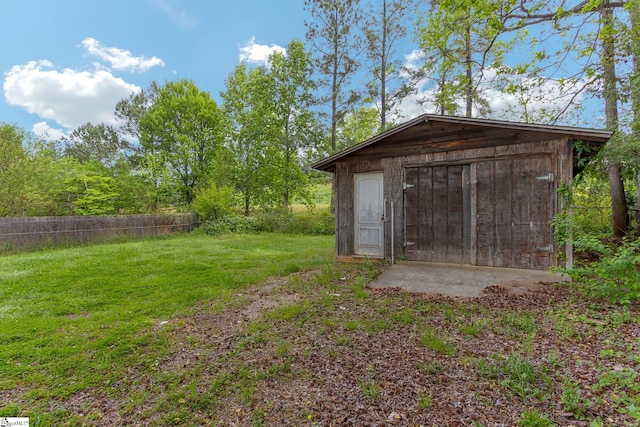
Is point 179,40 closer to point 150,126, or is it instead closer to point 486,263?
point 150,126

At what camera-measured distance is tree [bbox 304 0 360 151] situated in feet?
50.9

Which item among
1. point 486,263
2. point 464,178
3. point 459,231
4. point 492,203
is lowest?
point 486,263

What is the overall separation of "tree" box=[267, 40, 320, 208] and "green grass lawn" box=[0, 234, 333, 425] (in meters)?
9.68

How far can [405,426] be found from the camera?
1.78 metres

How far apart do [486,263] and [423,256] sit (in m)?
1.12

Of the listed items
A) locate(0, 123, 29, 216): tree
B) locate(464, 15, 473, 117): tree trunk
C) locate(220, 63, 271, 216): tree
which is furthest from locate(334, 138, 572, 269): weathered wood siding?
locate(220, 63, 271, 216): tree

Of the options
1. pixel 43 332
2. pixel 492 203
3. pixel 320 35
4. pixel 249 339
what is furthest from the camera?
pixel 320 35

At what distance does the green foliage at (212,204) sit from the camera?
14.1 metres

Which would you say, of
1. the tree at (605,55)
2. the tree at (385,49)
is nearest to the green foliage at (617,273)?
the tree at (605,55)

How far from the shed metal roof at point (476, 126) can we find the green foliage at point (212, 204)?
885cm

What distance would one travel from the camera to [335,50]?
52.3ft

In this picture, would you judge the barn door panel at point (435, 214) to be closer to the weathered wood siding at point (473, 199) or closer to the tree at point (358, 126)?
the weathered wood siding at point (473, 199)

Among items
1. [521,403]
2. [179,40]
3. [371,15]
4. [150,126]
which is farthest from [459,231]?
[150,126]

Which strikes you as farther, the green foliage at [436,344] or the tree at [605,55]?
the tree at [605,55]
